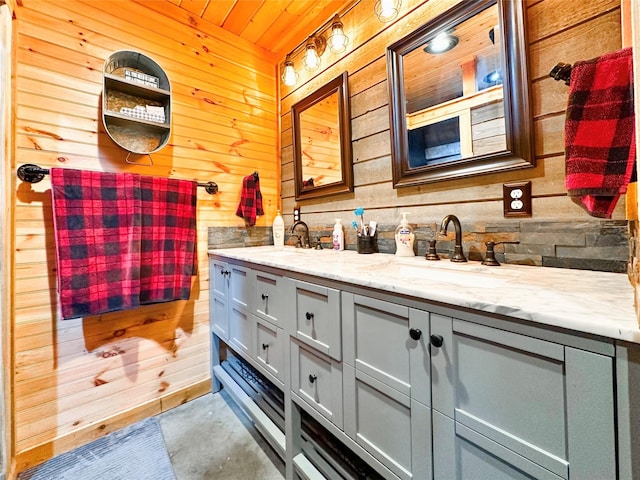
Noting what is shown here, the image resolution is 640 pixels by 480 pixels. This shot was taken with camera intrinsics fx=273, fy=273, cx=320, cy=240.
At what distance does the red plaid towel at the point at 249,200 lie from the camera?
205cm

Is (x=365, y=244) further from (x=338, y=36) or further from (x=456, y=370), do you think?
(x=338, y=36)

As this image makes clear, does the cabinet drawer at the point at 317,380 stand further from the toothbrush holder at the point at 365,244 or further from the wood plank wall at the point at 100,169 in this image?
the wood plank wall at the point at 100,169

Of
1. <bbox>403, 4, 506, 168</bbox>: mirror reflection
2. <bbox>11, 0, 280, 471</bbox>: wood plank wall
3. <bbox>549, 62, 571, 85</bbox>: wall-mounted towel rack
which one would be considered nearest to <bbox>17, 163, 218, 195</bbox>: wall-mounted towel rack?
<bbox>11, 0, 280, 471</bbox>: wood plank wall

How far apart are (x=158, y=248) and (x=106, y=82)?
943mm

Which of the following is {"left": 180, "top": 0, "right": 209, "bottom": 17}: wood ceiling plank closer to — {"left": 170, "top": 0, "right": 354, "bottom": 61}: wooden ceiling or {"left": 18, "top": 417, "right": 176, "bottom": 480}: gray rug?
{"left": 170, "top": 0, "right": 354, "bottom": 61}: wooden ceiling

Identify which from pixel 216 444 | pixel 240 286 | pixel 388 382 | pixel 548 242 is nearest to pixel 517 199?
pixel 548 242

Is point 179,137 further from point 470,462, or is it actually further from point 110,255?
point 470,462

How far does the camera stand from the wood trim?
4.33 feet

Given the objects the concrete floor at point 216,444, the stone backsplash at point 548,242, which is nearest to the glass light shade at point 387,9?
the stone backsplash at point 548,242

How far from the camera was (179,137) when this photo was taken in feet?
5.84

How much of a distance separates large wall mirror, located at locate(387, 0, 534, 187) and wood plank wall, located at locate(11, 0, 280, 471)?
1261 millimetres

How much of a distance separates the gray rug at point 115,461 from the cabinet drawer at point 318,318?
0.96 meters

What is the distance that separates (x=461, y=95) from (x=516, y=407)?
1183 millimetres

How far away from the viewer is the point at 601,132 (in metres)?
0.62
